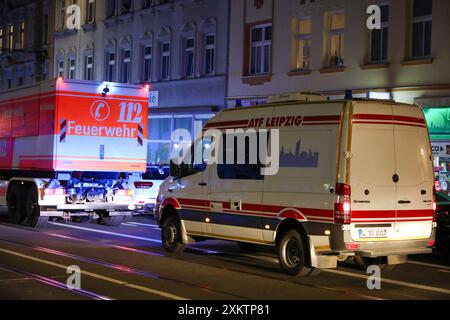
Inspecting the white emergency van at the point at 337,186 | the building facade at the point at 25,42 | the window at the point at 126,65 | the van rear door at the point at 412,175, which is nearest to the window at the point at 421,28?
the white emergency van at the point at 337,186

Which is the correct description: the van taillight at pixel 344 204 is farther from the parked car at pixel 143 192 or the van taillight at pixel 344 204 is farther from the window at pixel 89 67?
the window at pixel 89 67

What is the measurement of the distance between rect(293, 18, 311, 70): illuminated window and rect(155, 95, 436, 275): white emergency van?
12717mm

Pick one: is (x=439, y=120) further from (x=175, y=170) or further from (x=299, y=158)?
(x=299, y=158)

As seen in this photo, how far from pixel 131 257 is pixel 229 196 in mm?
2085

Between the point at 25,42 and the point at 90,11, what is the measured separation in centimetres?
802

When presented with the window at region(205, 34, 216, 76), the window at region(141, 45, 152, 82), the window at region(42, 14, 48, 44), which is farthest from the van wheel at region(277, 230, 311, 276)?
the window at region(42, 14, 48, 44)

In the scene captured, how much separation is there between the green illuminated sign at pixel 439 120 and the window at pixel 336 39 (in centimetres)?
385

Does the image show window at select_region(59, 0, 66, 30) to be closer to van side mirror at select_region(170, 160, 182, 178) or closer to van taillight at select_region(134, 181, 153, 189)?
van taillight at select_region(134, 181, 153, 189)

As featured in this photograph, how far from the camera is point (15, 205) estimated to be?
18.4 meters

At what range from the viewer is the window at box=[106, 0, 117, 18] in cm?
3422

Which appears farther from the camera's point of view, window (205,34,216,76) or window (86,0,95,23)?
window (86,0,95,23)

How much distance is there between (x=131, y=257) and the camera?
41.0ft

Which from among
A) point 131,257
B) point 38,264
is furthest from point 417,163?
point 38,264
